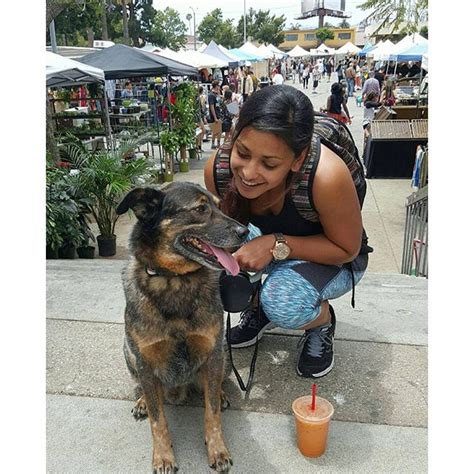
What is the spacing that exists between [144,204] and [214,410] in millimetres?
1035

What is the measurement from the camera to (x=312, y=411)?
79.9 inches

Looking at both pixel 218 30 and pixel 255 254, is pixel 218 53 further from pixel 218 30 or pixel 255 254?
pixel 218 30

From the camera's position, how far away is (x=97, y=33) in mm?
45188

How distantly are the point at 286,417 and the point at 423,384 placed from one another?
0.85 metres

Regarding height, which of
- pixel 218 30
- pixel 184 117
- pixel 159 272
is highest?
pixel 218 30

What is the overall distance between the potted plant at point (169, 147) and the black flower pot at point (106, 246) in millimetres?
4243

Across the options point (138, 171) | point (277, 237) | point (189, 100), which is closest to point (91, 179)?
point (138, 171)

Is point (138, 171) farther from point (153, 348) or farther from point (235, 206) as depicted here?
point (153, 348)

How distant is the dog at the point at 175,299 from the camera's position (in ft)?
6.82

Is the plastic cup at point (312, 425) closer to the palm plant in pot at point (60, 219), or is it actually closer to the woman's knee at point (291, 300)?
the woman's knee at point (291, 300)

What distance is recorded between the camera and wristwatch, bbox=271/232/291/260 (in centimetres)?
240

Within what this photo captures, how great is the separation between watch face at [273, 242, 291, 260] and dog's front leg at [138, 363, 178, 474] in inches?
33.9

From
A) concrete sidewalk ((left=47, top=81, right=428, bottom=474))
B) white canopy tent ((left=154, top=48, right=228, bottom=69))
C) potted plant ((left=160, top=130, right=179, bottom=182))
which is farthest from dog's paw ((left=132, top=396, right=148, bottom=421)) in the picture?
white canopy tent ((left=154, top=48, right=228, bottom=69))

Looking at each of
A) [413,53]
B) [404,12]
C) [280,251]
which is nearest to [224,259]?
[280,251]
